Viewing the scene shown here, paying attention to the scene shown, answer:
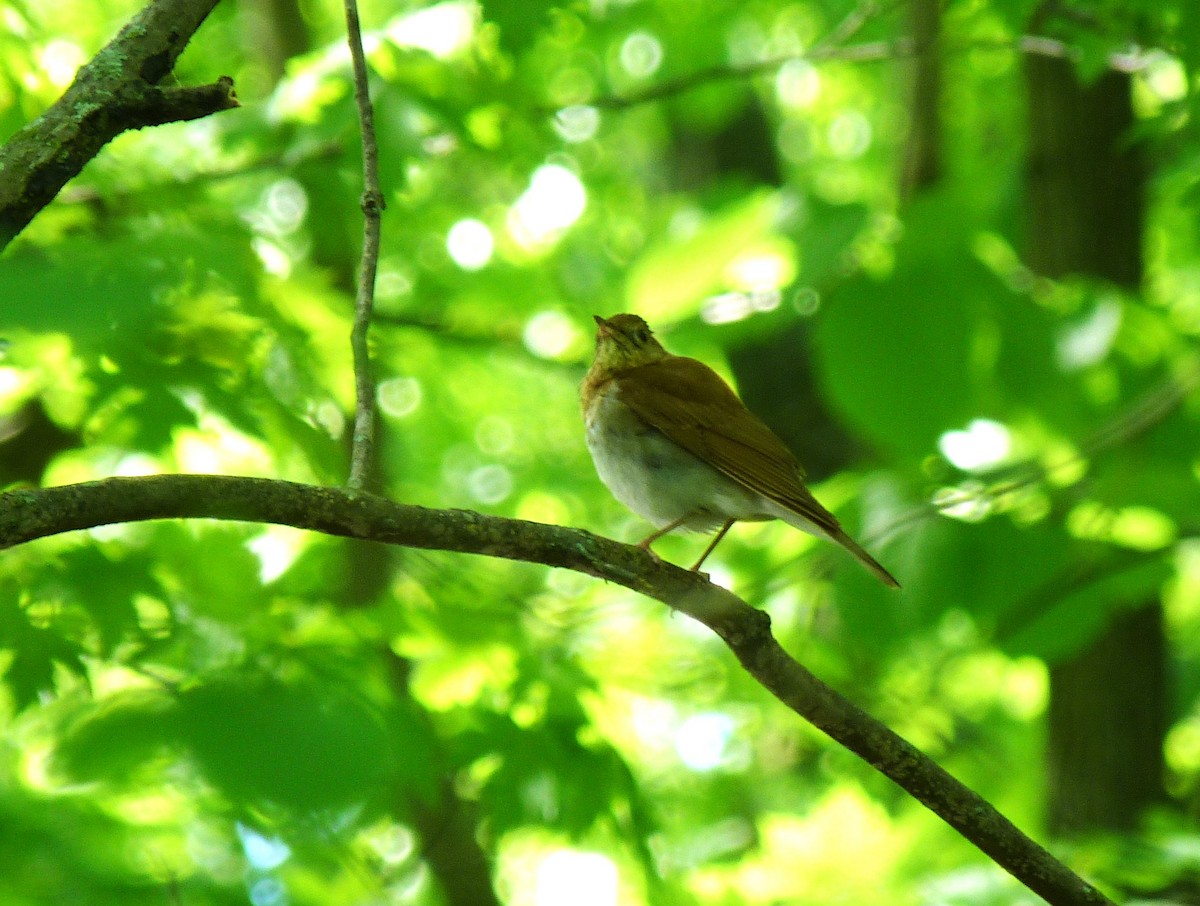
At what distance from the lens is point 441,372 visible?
7.95 meters

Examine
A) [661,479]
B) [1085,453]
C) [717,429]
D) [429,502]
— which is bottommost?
[661,479]

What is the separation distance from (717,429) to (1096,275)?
355 cm

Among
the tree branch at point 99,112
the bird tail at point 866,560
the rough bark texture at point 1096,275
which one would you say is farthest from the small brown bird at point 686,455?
the rough bark texture at point 1096,275

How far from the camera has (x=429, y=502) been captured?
25.1 feet

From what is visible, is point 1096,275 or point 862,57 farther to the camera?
point 1096,275

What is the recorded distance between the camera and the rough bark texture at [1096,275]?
661 centimetres

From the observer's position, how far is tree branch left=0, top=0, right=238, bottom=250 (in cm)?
222

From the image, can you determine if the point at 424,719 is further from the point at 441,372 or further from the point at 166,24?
the point at 441,372

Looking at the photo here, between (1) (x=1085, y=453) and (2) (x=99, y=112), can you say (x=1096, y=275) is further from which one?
(2) (x=99, y=112)

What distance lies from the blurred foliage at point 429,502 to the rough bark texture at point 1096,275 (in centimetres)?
26

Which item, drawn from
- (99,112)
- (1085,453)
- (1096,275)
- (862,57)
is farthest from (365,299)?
(1096,275)

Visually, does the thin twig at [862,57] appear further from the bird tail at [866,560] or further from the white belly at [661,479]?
the bird tail at [866,560]

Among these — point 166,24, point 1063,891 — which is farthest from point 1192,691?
point 166,24

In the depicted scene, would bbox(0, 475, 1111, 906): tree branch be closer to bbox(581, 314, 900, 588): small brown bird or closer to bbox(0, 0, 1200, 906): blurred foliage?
bbox(0, 0, 1200, 906): blurred foliage
